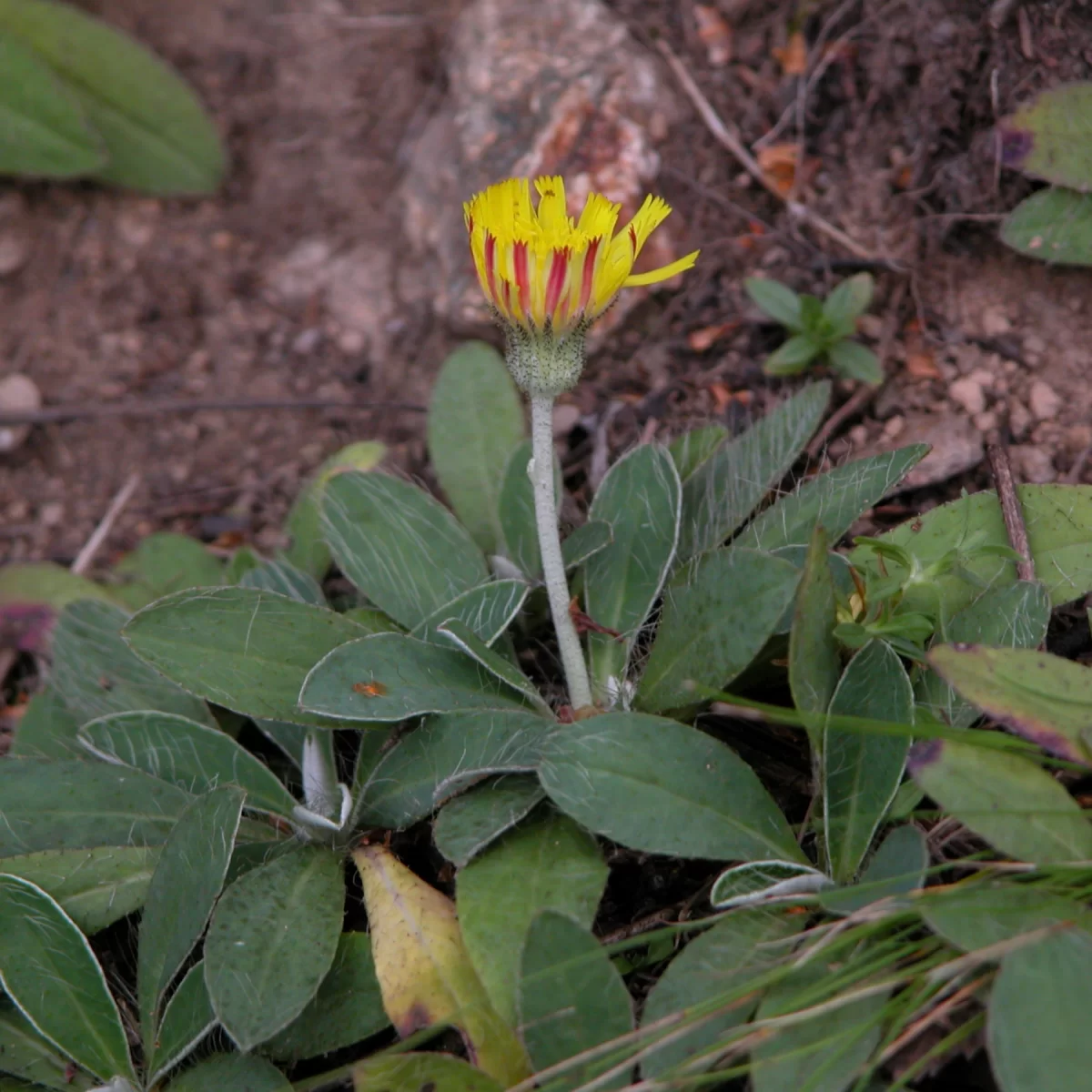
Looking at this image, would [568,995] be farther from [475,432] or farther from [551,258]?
[475,432]

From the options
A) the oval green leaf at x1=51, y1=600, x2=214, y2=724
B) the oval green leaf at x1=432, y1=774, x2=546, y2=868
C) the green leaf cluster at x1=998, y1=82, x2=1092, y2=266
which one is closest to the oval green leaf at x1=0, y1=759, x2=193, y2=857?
the oval green leaf at x1=51, y1=600, x2=214, y2=724

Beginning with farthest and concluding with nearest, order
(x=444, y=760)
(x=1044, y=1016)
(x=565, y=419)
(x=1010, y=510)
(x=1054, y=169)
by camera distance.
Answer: (x=565, y=419), (x=1054, y=169), (x=1010, y=510), (x=444, y=760), (x=1044, y=1016)

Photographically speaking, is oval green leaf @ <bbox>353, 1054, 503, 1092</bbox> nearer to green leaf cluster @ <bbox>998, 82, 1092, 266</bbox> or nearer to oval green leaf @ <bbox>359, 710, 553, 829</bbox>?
oval green leaf @ <bbox>359, 710, 553, 829</bbox>

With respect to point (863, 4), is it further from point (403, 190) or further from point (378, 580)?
point (378, 580)

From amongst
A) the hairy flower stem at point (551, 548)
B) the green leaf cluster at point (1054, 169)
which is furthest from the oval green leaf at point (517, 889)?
the green leaf cluster at point (1054, 169)

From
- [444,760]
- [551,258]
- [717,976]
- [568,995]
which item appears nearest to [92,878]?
[444,760]
